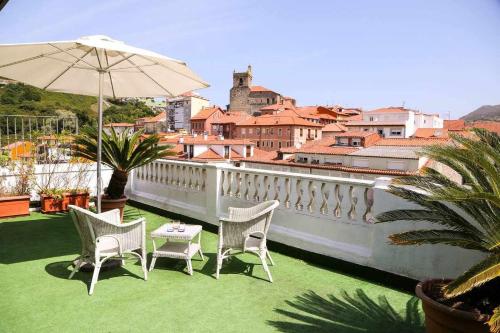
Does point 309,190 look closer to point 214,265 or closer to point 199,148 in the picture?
point 214,265

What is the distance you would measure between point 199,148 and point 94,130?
43359 mm

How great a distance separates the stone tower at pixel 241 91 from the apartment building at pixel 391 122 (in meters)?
40.3

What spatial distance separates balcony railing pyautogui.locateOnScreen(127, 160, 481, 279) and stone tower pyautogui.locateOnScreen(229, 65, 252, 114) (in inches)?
4213

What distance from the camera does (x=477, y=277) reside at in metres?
2.52

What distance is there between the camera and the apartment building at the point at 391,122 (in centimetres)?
7475

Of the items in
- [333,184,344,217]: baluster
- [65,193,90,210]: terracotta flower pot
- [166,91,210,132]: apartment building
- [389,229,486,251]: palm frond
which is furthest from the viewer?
[166,91,210,132]: apartment building

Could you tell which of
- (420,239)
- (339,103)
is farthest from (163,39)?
(339,103)

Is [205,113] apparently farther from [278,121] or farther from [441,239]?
[441,239]

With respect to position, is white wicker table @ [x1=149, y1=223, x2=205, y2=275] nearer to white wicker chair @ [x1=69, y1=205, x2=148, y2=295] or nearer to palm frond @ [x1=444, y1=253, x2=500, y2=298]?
white wicker chair @ [x1=69, y1=205, x2=148, y2=295]

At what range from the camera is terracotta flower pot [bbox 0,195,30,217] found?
736cm

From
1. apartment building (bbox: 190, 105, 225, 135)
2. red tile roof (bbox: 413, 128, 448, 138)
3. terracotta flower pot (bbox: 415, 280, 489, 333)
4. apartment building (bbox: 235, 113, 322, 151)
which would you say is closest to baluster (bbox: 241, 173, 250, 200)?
terracotta flower pot (bbox: 415, 280, 489, 333)

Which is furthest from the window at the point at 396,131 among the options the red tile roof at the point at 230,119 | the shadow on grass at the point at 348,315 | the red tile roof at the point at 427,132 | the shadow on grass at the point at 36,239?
the shadow on grass at the point at 348,315

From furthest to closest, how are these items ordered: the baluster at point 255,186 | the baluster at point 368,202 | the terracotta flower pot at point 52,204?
the terracotta flower pot at point 52,204 < the baluster at point 255,186 < the baluster at point 368,202

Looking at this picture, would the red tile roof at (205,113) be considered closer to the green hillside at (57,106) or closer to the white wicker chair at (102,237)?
the green hillside at (57,106)
